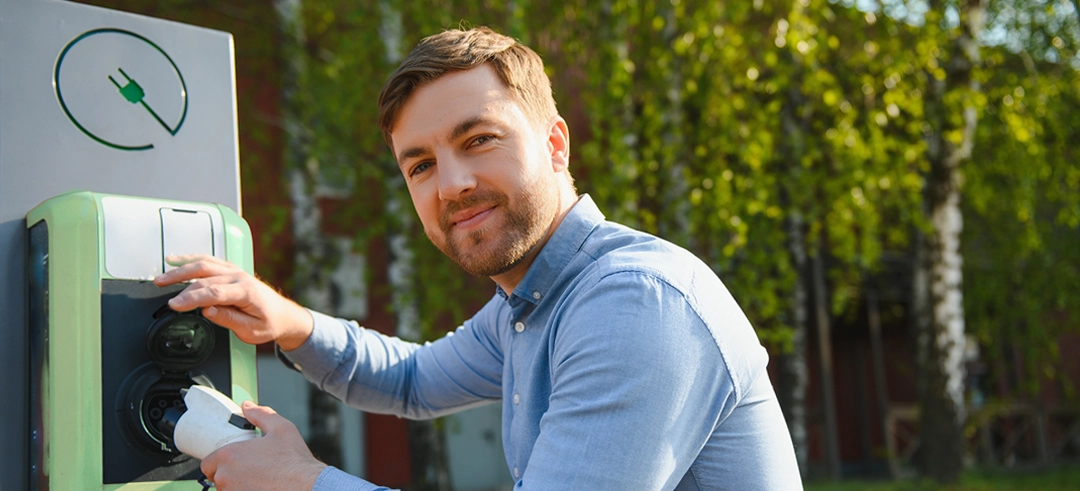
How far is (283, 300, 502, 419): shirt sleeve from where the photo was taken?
1924 mm

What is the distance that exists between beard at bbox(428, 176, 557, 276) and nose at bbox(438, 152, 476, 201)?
0.7 inches

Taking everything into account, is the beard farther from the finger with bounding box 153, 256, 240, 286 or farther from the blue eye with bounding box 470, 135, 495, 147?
the finger with bounding box 153, 256, 240, 286

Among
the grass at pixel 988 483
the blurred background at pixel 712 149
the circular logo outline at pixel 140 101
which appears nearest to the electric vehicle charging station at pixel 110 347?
the circular logo outline at pixel 140 101

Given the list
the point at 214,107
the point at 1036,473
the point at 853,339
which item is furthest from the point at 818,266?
the point at 214,107

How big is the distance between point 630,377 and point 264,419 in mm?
566

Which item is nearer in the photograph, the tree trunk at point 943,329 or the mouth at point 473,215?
the mouth at point 473,215

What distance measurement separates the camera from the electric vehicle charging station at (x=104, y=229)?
1380mm

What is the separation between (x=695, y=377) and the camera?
1.21m

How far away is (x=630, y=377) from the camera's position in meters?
1.17

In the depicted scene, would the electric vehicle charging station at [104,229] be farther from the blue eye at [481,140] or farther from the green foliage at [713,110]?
the green foliage at [713,110]

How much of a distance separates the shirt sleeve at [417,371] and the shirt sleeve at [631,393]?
747 millimetres

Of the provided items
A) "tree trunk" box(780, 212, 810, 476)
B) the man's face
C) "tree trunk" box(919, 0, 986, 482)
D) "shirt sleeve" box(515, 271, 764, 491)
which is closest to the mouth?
the man's face

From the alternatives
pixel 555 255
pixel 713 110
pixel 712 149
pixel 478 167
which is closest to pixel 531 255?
pixel 555 255

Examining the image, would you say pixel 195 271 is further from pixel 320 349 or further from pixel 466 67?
pixel 466 67
